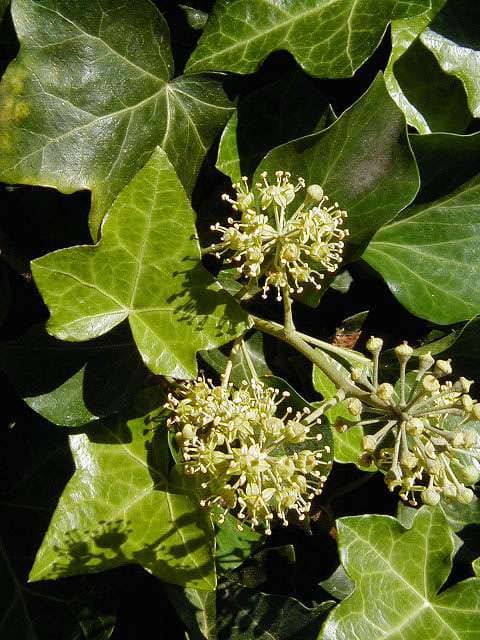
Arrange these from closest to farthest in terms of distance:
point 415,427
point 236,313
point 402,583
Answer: point 415,427, point 236,313, point 402,583

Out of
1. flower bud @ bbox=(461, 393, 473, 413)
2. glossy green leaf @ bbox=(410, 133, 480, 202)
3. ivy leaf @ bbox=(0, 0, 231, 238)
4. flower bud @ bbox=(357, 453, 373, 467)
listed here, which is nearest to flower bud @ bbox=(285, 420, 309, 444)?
flower bud @ bbox=(357, 453, 373, 467)

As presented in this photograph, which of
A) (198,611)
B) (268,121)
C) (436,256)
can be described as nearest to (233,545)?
(198,611)

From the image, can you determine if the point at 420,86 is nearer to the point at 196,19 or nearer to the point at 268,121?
the point at 268,121

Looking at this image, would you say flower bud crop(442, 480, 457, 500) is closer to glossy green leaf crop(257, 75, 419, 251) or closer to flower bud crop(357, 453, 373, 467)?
flower bud crop(357, 453, 373, 467)

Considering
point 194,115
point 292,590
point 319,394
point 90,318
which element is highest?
point 194,115

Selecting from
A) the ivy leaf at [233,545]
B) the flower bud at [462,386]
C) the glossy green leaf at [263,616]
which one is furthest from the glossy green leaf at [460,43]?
the glossy green leaf at [263,616]

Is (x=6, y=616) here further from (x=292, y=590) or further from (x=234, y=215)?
(x=234, y=215)

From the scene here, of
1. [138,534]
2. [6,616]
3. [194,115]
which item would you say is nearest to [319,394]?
[138,534]
